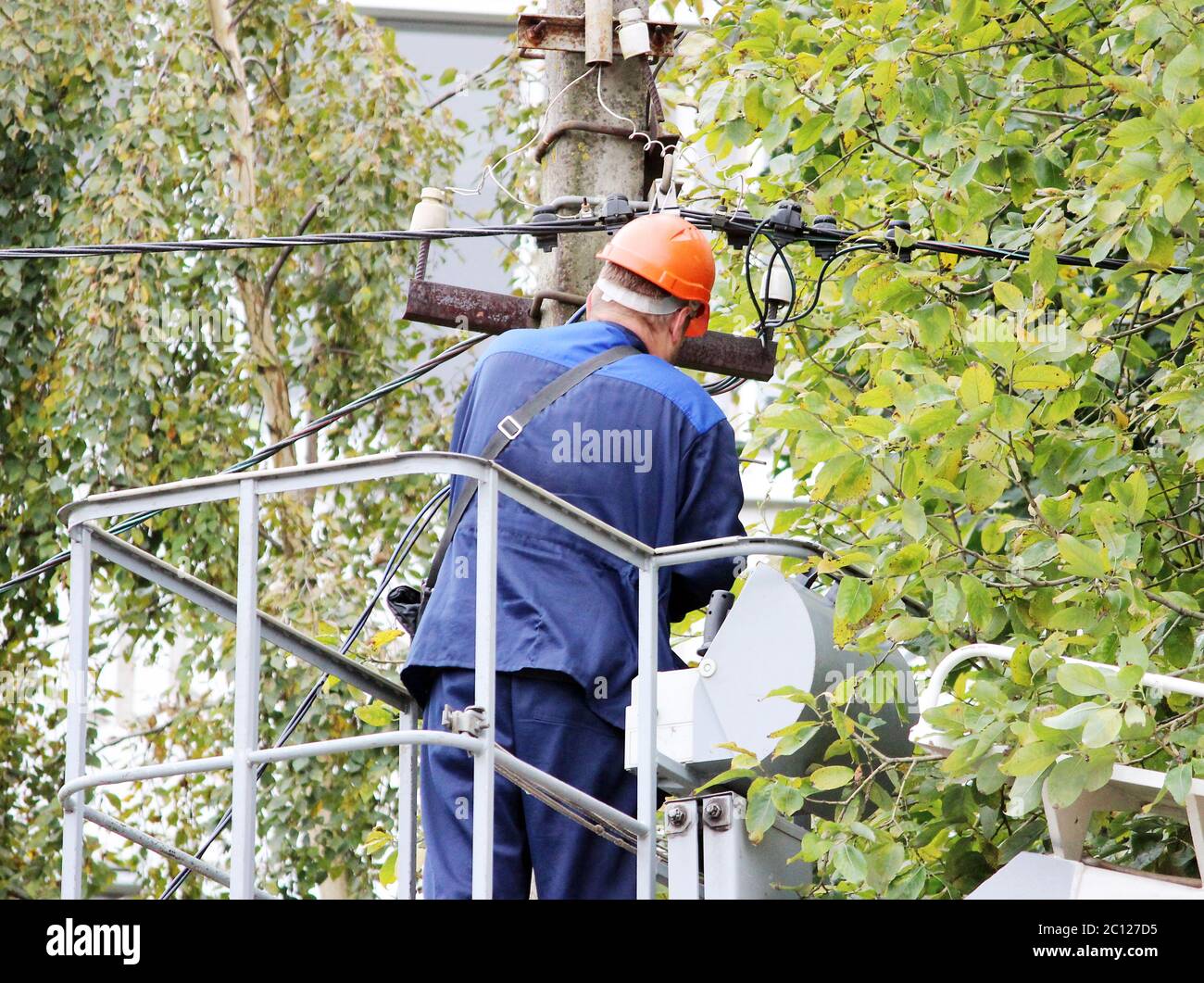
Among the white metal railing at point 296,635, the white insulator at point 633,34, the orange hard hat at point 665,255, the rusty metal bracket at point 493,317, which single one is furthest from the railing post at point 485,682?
the white insulator at point 633,34

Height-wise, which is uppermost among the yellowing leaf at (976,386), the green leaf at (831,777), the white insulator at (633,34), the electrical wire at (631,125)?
the white insulator at (633,34)

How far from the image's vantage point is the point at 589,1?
6.36m

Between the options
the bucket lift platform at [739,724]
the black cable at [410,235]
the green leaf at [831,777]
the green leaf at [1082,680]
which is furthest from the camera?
the black cable at [410,235]

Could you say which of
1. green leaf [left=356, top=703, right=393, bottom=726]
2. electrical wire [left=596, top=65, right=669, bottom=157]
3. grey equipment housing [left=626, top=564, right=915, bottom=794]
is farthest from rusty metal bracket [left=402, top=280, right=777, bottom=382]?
grey equipment housing [left=626, top=564, right=915, bottom=794]

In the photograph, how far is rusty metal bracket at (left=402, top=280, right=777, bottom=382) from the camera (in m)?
6.21

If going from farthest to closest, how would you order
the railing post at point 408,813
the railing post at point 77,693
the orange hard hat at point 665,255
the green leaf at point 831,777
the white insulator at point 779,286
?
the white insulator at point 779,286 → the railing post at point 408,813 → the orange hard hat at point 665,255 → the green leaf at point 831,777 → the railing post at point 77,693

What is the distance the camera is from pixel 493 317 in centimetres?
624

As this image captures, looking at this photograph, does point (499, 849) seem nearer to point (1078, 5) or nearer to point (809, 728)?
point (809, 728)

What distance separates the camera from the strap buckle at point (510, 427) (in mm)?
5043

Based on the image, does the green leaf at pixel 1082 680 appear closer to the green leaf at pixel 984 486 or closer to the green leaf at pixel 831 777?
the green leaf at pixel 831 777

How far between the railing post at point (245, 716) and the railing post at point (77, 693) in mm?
411

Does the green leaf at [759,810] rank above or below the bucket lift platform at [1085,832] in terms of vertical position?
above

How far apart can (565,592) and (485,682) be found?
71cm

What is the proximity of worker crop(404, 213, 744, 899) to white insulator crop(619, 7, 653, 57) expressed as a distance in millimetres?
1055
